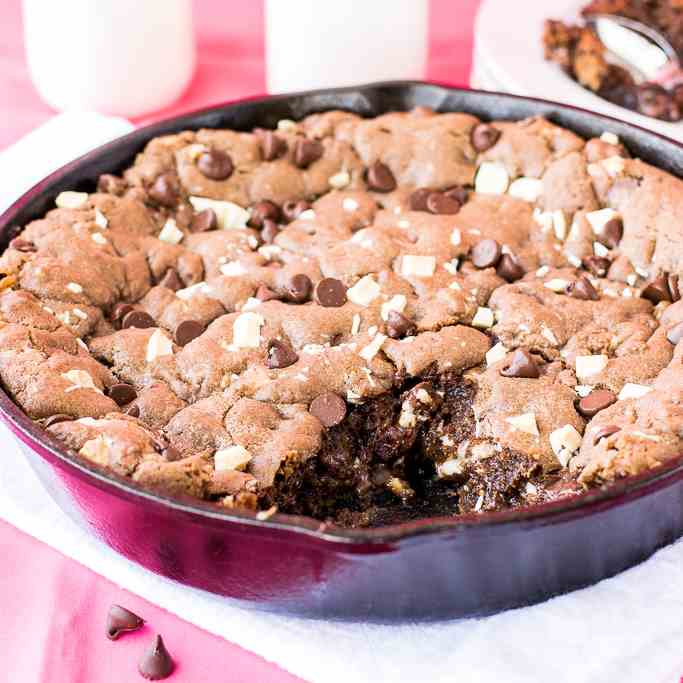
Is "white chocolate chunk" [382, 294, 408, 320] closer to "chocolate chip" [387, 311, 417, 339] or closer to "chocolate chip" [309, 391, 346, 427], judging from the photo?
"chocolate chip" [387, 311, 417, 339]

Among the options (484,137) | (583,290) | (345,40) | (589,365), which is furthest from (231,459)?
(345,40)

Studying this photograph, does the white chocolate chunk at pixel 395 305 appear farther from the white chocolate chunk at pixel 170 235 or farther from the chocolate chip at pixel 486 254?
the white chocolate chunk at pixel 170 235

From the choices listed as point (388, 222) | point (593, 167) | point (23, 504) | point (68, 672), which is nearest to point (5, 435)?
A: point (23, 504)

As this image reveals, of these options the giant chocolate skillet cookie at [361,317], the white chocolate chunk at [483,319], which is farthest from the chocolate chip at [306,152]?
the white chocolate chunk at [483,319]

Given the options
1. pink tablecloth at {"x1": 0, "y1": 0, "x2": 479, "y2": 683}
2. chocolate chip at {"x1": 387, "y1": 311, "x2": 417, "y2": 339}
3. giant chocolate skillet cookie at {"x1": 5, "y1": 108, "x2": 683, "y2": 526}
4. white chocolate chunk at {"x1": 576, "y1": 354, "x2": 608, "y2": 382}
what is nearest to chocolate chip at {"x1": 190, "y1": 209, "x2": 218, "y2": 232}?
giant chocolate skillet cookie at {"x1": 5, "y1": 108, "x2": 683, "y2": 526}

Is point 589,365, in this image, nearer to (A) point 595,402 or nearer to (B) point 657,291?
(A) point 595,402

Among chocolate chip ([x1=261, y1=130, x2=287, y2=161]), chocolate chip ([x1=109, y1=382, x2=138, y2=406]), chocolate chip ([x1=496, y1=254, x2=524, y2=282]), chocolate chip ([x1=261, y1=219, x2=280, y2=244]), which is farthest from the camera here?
chocolate chip ([x1=261, y1=130, x2=287, y2=161])
